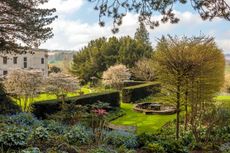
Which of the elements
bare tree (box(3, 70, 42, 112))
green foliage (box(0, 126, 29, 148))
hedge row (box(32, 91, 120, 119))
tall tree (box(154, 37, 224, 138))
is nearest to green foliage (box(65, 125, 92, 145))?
green foliage (box(0, 126, 29, 148))

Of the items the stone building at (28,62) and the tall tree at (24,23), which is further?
the stone building at (28,62)

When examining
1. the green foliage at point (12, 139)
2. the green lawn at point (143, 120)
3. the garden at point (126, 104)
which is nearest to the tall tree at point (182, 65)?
the garden at point (126, 104)

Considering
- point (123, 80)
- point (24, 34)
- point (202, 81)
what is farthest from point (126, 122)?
point (123, 80)

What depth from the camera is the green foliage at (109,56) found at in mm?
47016

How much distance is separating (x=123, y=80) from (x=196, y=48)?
24.9 m

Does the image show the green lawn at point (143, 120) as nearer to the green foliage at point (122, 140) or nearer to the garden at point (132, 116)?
the garden at point (132, 116)

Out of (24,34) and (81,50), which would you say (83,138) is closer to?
(24,34)

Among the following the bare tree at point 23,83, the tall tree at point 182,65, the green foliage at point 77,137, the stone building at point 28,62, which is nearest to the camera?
the green foliage at point 77,137

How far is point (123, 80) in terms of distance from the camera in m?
39.0

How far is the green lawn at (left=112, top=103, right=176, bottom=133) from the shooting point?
17781mm

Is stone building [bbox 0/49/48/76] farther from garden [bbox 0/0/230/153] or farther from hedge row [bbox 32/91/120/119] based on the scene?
hedge row [bbox 32/91/120/119]

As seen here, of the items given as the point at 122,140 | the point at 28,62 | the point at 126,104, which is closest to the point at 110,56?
the point at 28,62

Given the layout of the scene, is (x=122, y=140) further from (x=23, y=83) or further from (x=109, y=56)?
(x=109, y=56)

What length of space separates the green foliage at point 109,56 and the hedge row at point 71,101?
22594 mm
